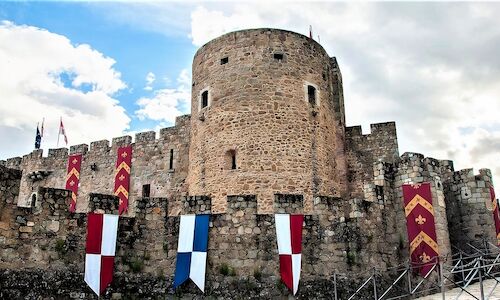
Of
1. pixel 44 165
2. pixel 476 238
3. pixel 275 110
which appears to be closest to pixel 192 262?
pixel 275 110

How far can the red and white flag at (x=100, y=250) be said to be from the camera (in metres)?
11.6

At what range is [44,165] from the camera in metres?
26.1

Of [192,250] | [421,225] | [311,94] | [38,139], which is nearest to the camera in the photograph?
[192,250]

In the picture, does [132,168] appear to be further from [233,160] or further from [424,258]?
[424,258]

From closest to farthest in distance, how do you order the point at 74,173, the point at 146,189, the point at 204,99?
1. the point at 204,99
2. the point at 146,189
3. the point at 74,173

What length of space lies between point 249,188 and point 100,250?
5528mm

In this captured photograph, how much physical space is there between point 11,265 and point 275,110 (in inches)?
356

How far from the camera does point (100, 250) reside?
38.8ft

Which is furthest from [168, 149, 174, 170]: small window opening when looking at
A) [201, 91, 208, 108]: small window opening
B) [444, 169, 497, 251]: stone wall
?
[444, 169, 497, 251]: stone wall

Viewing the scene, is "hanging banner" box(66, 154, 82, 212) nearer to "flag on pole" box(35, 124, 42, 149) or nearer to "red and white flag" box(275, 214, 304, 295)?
"flag on pole" box(35, 124, 42, 149)

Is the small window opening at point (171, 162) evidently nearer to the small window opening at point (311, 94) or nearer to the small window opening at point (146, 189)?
the small window opening at point (146, 189)

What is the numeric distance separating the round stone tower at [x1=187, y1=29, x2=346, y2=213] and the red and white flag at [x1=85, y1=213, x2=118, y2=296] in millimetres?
4785

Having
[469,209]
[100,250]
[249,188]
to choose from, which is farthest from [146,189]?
[469,209]

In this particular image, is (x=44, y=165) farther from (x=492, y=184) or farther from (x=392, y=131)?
(x=492, y=184)
